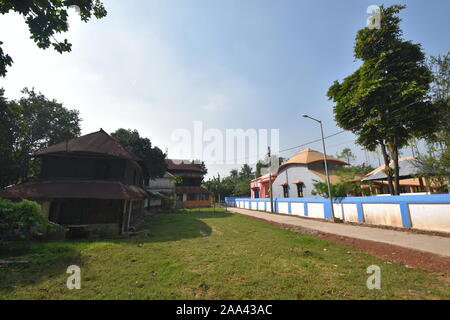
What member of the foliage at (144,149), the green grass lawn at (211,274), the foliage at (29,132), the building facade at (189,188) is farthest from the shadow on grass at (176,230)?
the building facade at (189,188)

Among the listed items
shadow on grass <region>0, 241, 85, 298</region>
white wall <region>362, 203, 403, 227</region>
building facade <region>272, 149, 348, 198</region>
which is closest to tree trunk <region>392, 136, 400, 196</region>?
white wall <region>362, 203, 403, 227</region>

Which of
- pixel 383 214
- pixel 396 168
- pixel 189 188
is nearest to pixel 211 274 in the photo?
pixel 383 214

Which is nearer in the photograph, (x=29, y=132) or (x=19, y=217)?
(x=19, y=217)

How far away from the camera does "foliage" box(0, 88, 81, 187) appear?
15859 mm

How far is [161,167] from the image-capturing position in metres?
25.2

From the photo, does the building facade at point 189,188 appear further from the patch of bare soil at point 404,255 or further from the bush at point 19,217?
the patch of bare soil at point 404,255

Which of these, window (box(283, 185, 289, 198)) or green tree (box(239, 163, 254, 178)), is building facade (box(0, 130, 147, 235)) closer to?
window (box(283, 185, 289, 198))

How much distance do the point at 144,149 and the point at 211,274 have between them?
864 inches

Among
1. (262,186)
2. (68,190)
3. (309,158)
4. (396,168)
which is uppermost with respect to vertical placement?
(309,158)

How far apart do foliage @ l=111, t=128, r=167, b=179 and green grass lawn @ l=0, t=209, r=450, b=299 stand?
53.5ft

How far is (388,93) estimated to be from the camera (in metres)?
12.9

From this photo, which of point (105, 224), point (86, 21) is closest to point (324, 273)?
point (105, 224)

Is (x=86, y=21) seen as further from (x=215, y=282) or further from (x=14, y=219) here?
(x=215, y=282)

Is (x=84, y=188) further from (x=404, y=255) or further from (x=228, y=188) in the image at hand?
(x=228, y=188)
